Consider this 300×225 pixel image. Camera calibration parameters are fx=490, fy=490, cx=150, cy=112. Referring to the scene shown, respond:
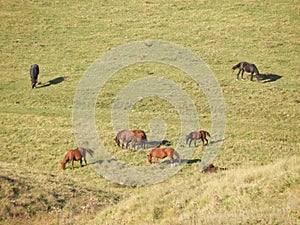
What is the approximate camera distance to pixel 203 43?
168 ft

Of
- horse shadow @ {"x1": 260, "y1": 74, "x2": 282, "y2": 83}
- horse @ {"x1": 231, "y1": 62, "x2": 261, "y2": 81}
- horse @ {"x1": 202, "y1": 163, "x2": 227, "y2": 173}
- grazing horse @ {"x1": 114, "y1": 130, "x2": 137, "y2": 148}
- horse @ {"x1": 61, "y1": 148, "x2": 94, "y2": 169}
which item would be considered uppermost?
horse @ {"x1": 231, "y1": 62, "x2": 261, "y2": 81}

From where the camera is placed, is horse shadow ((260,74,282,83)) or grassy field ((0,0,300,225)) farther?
horse shadow ((260,74,282,83))

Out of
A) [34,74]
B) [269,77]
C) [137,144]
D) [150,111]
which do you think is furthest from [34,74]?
[269,77]

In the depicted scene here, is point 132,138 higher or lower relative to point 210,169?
higher

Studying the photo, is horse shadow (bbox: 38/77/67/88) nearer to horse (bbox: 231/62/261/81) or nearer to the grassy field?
the grassy field

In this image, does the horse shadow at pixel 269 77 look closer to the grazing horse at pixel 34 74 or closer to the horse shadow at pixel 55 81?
the horse shadow at pixel 55 81

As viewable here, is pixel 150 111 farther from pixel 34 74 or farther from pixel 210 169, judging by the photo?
pixel 210 169

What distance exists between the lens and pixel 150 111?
119ft

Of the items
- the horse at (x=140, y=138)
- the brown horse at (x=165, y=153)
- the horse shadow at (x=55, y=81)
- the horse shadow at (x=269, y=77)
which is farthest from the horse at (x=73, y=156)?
the horse shadow at (x=269, y=77)

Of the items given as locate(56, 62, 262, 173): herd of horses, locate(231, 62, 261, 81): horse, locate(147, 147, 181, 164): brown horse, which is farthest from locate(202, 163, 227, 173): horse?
locate(231, 62, 261, 81): horse

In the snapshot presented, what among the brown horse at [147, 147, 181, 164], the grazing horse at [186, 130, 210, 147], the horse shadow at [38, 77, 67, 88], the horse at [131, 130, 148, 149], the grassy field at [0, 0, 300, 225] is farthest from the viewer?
the horse shadow at [38, 77, 67, 88]

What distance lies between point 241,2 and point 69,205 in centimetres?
4713

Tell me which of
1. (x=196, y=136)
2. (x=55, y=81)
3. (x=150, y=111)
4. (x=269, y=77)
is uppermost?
(x=269, y=77)

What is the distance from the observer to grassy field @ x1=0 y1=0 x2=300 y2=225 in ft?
56.1
